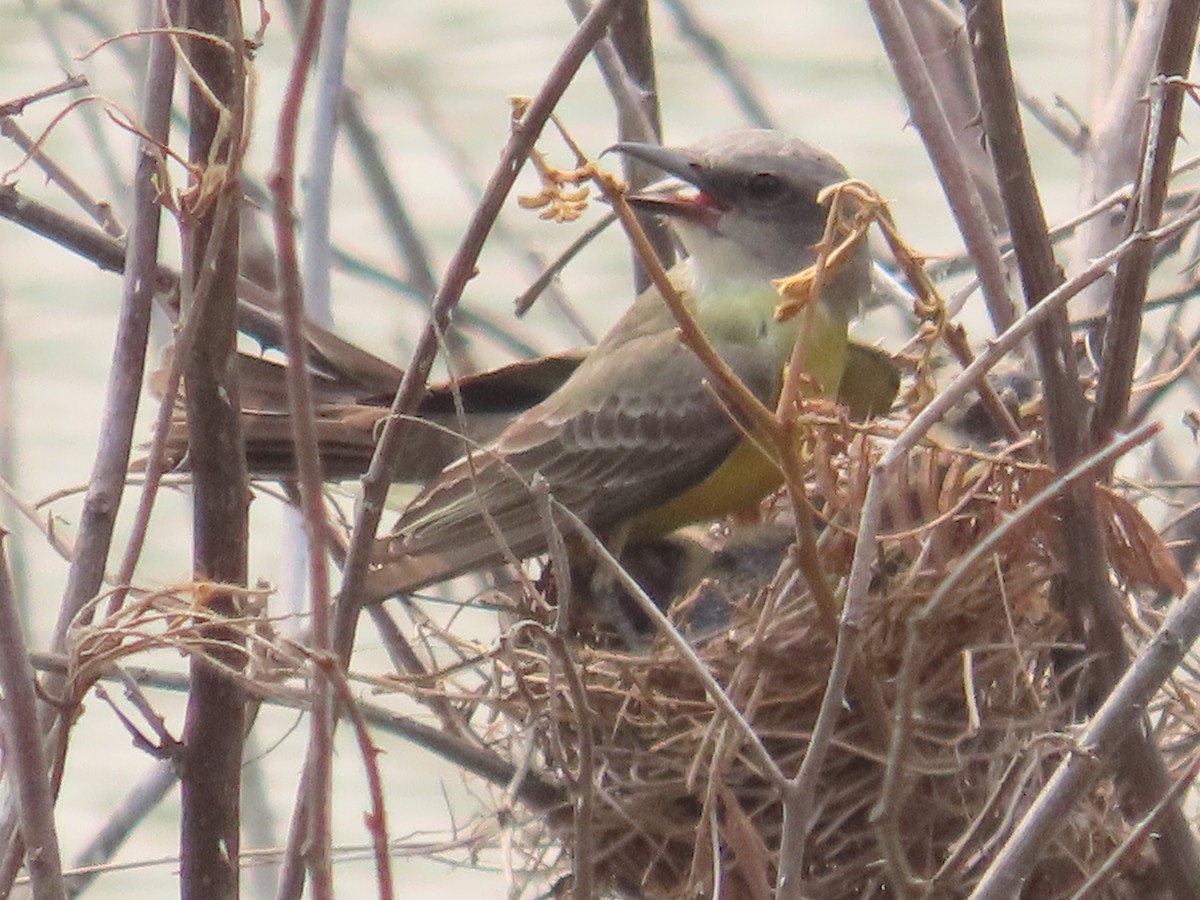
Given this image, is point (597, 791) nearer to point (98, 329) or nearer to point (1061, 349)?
point (1061, 349)

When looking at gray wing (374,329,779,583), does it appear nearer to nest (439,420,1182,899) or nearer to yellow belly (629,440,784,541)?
yellow belly (629,440,784,541)

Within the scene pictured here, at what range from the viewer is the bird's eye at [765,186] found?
3271mm

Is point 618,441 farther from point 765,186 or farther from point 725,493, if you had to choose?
point 765,186

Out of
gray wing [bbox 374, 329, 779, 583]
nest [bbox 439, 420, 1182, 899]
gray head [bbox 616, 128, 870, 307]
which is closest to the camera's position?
nest [bbox 439, 420, 1182, 899]

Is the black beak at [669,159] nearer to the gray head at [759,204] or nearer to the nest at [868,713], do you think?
the gray head at [759,204]

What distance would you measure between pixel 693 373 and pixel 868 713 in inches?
39.9

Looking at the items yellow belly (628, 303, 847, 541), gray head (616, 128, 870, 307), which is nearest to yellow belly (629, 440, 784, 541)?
yellow belly (628, 303, 847, 541)

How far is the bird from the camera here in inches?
124

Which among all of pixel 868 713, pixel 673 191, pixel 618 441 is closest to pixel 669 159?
pixel 673 191

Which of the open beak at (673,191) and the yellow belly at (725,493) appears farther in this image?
the yellow belly at (725,493)

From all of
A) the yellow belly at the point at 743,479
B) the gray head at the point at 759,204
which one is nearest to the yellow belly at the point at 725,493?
the yellow belly at the point at 743,479

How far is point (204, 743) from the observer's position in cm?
188

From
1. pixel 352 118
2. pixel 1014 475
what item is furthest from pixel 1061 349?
pixel 352 118

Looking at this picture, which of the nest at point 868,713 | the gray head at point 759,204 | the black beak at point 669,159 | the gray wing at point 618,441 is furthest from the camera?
the gray head at point 759,204
